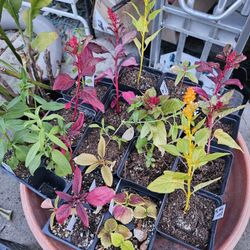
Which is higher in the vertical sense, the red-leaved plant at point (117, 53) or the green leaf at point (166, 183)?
the red-leaved plant at point (117, 53)

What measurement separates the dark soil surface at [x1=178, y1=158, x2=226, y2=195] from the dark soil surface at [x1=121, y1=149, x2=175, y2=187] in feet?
0.16

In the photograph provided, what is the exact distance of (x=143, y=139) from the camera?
89 centimetres

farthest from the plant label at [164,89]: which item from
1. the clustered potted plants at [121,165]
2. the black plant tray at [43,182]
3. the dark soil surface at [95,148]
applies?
the black plant tray at [43,182]

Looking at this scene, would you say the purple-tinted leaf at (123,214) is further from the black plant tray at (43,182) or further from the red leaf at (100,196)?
Answer: the black plant tray at (43,182)

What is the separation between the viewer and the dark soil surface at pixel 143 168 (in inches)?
35.4

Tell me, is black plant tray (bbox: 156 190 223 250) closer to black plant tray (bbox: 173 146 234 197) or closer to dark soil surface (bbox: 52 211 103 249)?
black plant tray (bbox: 173 146 234 197)

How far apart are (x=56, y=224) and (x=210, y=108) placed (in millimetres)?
544

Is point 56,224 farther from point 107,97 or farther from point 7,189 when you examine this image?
point 7,189

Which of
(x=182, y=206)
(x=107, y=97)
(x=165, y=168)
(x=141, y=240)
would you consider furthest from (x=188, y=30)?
(x=141, y=240)

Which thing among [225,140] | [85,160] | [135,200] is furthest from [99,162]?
[225,140]

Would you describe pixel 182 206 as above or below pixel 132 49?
above

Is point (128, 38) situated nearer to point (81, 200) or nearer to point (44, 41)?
point (44, 41)

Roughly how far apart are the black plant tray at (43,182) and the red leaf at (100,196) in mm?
209

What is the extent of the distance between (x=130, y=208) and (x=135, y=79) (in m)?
0.50
